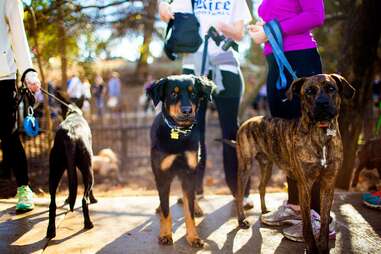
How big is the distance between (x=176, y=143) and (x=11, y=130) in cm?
176

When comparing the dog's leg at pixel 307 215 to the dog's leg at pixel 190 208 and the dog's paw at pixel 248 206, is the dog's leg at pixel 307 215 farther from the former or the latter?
the dog's paw at pixel 248 206

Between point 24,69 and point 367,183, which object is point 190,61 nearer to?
point 24,69

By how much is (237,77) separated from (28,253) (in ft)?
8.53

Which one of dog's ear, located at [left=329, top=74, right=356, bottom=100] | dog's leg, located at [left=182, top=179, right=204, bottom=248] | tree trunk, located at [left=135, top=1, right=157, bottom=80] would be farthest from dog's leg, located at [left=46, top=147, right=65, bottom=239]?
tree trunk, located at [left=135, top=1, right=157, bottom=80]

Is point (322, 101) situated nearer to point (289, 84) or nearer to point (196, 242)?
point (289, 84)

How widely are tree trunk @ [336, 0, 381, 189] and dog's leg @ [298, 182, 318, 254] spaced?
2686mm

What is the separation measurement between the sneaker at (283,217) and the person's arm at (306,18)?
1.64 m

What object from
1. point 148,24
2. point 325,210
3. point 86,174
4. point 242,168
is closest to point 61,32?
point 148,24

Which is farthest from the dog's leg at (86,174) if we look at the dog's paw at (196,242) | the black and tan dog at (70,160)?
the dog's paw at (196,242)

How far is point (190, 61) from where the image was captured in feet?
14.0

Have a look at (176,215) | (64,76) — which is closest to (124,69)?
(64,76)

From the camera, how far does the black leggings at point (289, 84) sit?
3498 millimetres

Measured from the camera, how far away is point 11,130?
12.9ft

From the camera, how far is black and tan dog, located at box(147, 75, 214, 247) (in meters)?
3.23
